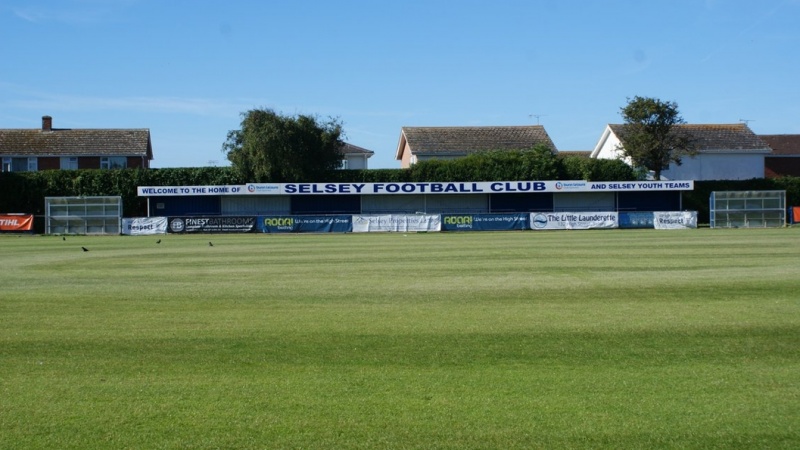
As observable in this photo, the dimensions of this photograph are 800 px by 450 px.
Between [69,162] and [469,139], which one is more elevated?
[469,139]

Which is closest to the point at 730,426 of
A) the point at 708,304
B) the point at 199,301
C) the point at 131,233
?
the point at 708,304

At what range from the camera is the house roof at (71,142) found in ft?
211

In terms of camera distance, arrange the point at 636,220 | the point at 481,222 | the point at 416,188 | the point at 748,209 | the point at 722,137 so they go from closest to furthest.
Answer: the point at 481,222 → the point at 636,220 → the point at 748,209 → the point at 416,188 → the point at 722,137

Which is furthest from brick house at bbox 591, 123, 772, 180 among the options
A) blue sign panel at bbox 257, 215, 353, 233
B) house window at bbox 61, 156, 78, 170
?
house window at bbox 61, 156, 78, 170

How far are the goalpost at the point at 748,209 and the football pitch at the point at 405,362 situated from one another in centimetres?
3449

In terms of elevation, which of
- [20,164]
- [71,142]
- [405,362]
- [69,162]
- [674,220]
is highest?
[71,142]

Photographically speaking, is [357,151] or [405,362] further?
[357,151]

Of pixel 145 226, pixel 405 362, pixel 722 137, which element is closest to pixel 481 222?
pixel 145 226

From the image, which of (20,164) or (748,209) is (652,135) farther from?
(20,164)

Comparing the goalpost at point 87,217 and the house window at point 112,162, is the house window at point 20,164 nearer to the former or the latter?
the house window at point 112,162

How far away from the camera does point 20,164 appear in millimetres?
64188

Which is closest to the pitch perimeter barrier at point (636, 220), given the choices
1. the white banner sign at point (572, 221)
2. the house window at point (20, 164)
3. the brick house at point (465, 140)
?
the white banner sign at point (572, 221)

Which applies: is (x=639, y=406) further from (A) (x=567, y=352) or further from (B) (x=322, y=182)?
(B) (x=322, y=182)

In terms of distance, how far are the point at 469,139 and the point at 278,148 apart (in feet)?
65.7
